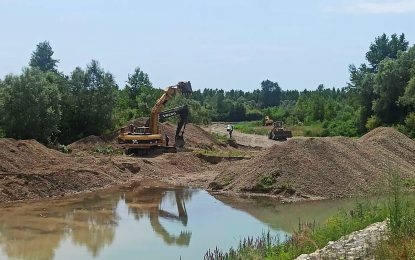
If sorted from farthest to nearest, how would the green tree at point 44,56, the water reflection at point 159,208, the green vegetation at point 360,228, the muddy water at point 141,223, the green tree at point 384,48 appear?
1. the green tree at point 44,56
2. the green tree at point 384,48
3. the water reflection at point 159,208
4. the muddy water at point 141,223
5. the green vegetation at point 360,228

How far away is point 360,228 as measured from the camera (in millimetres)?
12477

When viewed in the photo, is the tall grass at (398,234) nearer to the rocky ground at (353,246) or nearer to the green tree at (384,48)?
the rocky ground at (353,246)

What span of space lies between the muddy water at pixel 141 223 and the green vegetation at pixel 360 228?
249 cm

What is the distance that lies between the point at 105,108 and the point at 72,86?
2.77 metres

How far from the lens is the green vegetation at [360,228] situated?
29.9ft

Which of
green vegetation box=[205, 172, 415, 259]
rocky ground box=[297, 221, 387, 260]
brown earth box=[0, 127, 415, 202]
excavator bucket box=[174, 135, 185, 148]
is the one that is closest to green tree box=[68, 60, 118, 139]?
excavator bucket box=[174, 135, 185, 148]

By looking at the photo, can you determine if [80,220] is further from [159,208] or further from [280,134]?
[280,134]

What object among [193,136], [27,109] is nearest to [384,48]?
[193,136]

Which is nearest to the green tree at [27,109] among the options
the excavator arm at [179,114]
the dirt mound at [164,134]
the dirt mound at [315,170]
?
the dirt mound at [164,134]

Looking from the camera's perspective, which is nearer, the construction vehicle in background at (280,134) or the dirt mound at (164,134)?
the dirt mound at (164,134)

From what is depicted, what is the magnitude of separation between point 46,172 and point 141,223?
7443 millimetres

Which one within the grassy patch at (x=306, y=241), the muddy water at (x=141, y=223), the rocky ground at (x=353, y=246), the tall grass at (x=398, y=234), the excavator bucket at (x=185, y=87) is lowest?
the muddy water at (x=141, y=223)

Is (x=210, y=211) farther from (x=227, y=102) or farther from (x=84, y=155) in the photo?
(x=227, y=102)

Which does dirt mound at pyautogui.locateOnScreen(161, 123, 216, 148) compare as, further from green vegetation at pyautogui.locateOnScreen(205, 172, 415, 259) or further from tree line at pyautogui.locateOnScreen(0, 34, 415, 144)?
green vegetation at pyautogui.locateOnScreen(205, 172, 415, 259)
